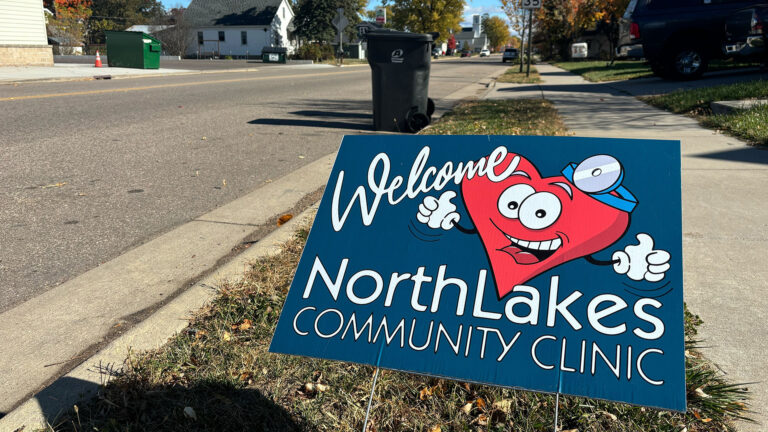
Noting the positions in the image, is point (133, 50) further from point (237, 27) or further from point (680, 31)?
point (237, 27)

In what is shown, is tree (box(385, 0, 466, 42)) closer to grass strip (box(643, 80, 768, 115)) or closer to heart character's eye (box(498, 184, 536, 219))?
grass strip (box(643, 80, 768, 115))

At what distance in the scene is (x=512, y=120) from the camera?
876cm

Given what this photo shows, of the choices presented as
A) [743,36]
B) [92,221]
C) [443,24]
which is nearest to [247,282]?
[92,221]

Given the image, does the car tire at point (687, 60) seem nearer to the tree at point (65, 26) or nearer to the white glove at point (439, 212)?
the white glove at point (439, 212)

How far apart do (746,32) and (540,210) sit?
13394 mm

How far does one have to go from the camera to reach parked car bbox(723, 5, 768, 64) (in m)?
12.6

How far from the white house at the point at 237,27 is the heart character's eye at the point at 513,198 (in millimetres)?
66484

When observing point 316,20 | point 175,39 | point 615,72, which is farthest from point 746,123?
point 316,20

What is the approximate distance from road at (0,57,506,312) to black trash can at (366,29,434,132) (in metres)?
0.58

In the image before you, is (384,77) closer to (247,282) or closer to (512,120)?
(512,120)

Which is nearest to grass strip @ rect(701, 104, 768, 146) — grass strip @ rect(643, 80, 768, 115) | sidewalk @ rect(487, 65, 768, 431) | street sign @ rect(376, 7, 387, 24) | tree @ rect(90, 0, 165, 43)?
sidewalk @ rect(487, 65, 768, 431)

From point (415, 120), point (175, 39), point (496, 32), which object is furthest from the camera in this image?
point (496, 32)

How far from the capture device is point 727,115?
8211 millimetres

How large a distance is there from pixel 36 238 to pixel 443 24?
254ft
